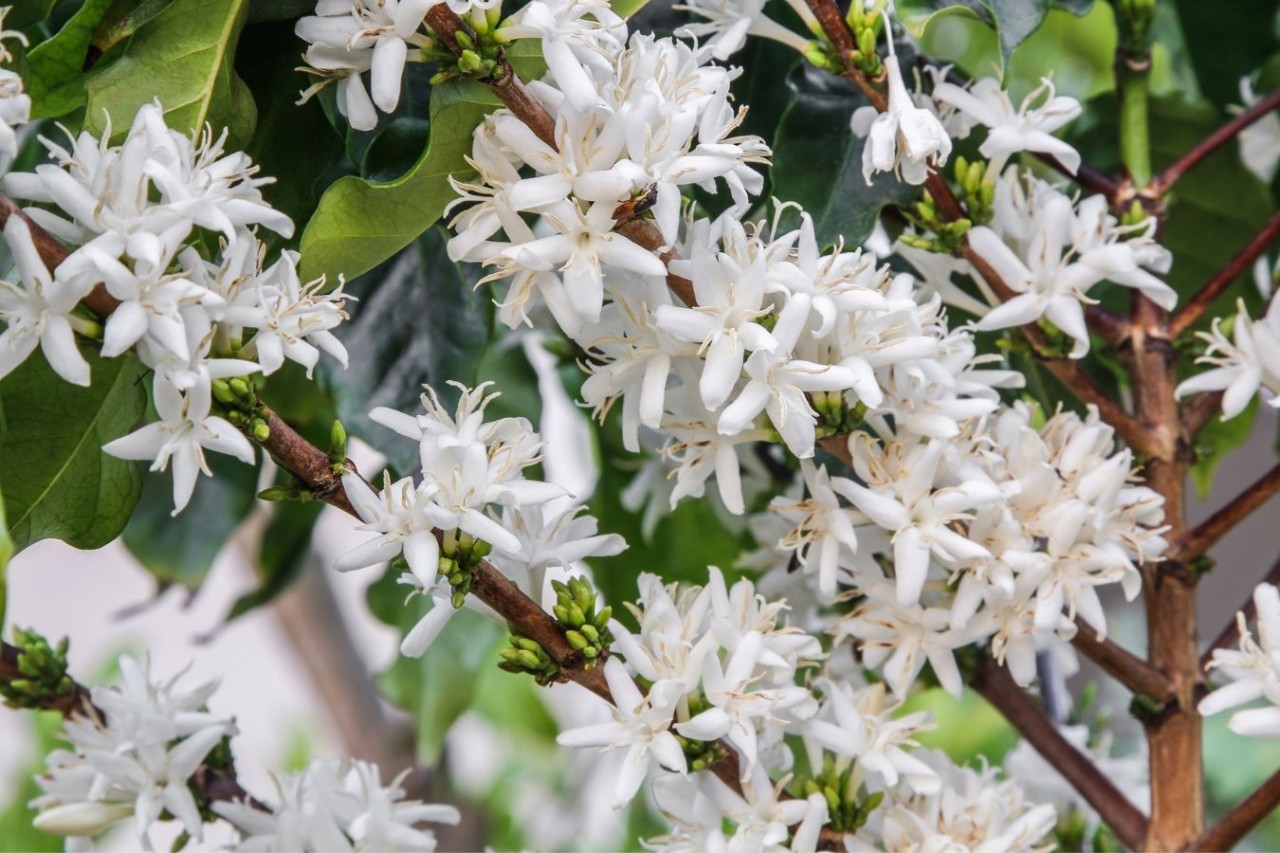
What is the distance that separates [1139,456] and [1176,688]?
10cm

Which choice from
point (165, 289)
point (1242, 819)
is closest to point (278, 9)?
point (165, 289)

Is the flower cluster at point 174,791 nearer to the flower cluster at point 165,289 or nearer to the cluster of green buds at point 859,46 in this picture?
the flower cluster at point 165,289

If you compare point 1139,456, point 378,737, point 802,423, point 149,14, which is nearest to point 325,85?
point 149,14

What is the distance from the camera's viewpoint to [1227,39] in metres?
0.72

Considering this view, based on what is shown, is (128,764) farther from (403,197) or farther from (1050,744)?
(1050,744)

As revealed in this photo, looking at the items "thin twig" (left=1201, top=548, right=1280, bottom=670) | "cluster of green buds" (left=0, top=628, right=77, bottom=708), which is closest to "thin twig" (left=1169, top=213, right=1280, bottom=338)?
"thin twig" (left=1201, top=548, right=1280, bottom=670)

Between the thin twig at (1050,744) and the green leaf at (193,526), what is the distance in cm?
42

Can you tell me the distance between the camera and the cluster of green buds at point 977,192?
1.58 feet

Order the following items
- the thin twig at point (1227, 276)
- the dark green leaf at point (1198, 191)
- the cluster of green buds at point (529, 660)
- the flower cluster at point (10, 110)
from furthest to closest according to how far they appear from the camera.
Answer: the dark green leaf at point (1198, 191) < the thin twig at point (1227, 276) < the cluster of green buds at point (529, 660) < the flower cluster at point (10, 110)

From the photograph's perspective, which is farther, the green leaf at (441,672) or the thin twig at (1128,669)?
the green leaf at (441,672)

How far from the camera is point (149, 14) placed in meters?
0.41

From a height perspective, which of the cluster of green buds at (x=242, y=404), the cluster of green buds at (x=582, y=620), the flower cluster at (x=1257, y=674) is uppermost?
the cluster of green buds at (x=242, y=404)

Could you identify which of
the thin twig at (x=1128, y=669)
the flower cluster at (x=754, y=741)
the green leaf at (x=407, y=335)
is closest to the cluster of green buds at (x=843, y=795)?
the flower cluster at (x=754, y=741)

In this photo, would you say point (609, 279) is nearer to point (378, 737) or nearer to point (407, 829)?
point (407, 829)
